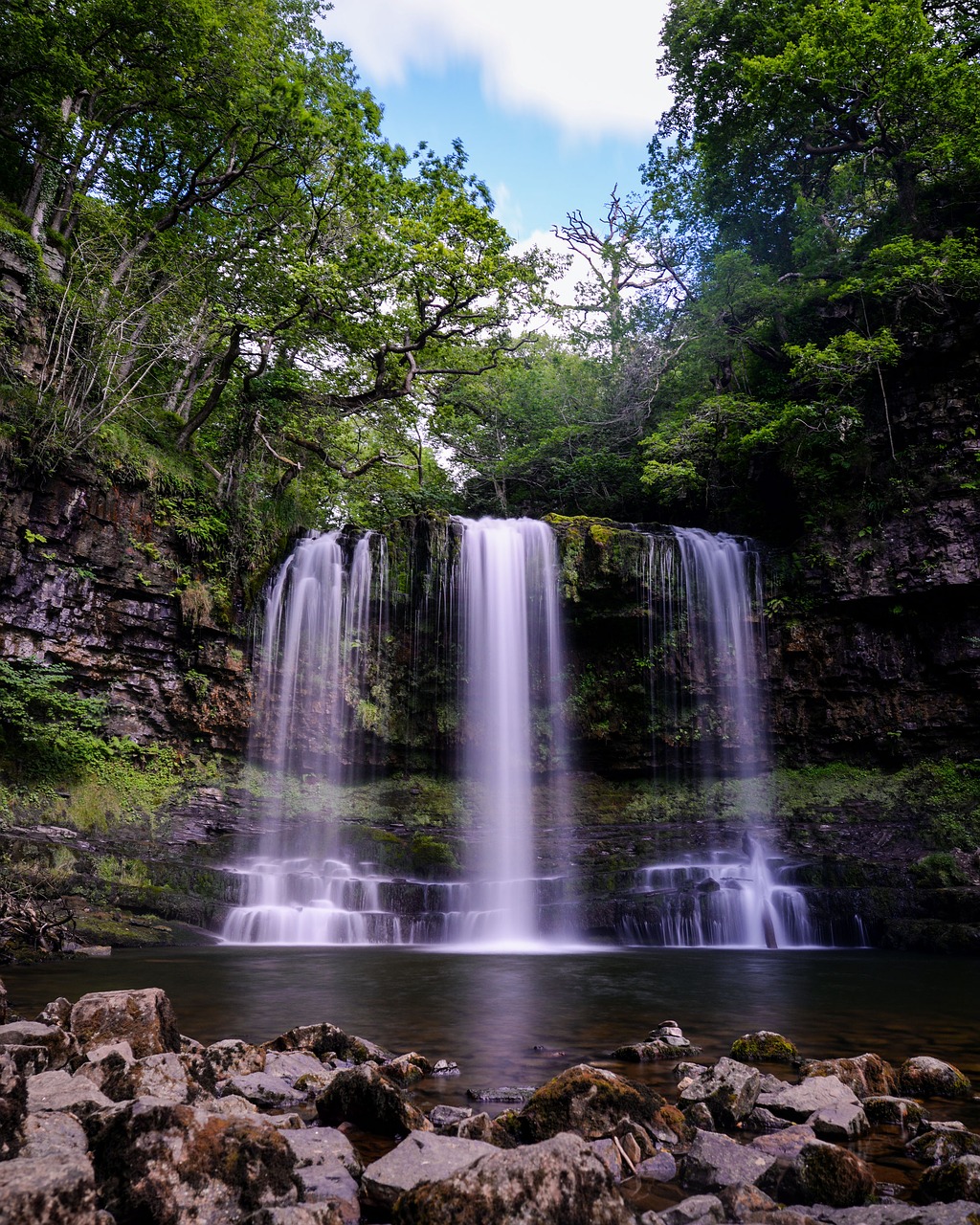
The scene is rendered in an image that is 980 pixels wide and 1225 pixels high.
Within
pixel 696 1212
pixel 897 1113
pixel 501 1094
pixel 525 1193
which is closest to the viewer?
pixel 525 1193

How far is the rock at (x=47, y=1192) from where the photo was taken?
5.61 ft

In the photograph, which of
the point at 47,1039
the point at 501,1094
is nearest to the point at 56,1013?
the point at 47,1039

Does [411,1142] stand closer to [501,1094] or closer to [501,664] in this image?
[501,1094]

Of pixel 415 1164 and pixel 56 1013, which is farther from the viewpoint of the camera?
pixel 56 1013

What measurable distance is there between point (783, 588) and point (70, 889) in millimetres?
15645

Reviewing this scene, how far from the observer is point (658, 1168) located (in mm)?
2578

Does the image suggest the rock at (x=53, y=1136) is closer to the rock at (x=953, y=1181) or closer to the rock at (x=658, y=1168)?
the rock at (x=658, y=1168)

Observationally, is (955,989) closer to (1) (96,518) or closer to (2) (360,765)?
(2) (360,765)

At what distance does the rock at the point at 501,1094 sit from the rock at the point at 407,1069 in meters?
0.34

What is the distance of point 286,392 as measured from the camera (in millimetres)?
17172

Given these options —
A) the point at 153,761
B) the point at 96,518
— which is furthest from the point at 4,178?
the point at 153,761

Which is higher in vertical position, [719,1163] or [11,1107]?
[11,1107]

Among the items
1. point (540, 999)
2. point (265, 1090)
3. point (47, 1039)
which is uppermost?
point (47, 1039)

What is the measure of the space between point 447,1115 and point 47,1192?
179 centimetres
